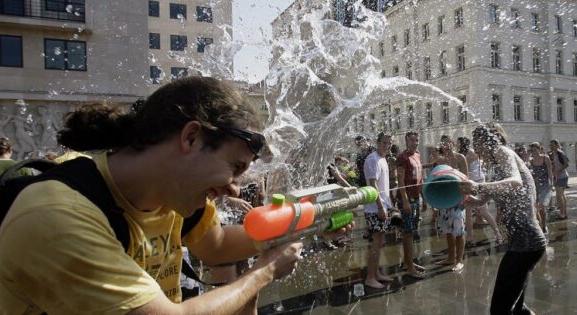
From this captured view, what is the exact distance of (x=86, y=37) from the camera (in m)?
19.0

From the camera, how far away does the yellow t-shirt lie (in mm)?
1125

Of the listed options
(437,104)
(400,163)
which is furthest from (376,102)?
(437,104)

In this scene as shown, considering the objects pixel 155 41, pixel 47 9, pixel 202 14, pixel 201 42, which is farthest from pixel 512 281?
pixel 202 14

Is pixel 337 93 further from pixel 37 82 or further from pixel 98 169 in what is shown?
pixel 37 82

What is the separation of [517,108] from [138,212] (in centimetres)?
3179

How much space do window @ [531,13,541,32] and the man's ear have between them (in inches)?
1096

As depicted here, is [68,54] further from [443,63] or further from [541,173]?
[443,63]

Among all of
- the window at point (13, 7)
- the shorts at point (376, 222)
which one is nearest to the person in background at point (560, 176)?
the shorts at point (376, 222)

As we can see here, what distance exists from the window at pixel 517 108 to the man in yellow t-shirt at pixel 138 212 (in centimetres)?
3058

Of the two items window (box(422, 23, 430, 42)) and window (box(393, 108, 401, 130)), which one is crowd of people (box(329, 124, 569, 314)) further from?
window (box(393, 108, 401, 130))

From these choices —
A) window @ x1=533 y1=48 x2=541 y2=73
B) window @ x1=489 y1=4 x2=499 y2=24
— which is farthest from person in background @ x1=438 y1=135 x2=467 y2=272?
window @ x1=533 y1=48 x2=541 y2=73

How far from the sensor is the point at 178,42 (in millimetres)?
42406

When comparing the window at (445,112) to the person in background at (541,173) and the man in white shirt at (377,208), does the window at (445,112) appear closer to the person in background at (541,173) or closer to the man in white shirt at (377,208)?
the person in background at (541,173)

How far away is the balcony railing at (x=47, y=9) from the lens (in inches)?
750
